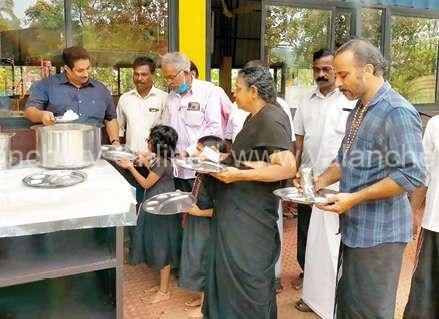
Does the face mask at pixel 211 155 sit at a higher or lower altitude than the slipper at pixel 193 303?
higher

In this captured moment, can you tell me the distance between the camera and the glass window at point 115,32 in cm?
465

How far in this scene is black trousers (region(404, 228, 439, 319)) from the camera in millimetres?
2447

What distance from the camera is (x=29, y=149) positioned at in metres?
3.46

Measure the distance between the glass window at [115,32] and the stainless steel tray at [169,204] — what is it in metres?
2.48

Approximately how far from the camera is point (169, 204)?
2.28 metres

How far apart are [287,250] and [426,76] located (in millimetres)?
3453

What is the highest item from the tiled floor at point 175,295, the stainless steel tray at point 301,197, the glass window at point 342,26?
the glass window at point 342,26

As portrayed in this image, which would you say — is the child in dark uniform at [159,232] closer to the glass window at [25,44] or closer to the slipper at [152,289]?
the slipper at [152,289]

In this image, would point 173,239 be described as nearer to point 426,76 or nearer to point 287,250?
point 287,250

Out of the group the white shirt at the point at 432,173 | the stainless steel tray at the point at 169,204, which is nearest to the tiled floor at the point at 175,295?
the white shirt at the point at 432,173

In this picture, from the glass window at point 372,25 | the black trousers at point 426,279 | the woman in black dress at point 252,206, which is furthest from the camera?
the glass window at point 372,25

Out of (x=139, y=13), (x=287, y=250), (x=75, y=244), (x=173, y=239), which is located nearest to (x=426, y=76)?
(x=287, y=250)

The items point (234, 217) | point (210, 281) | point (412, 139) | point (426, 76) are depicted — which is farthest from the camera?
point (426, 76)

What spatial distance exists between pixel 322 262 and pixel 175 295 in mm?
1096
